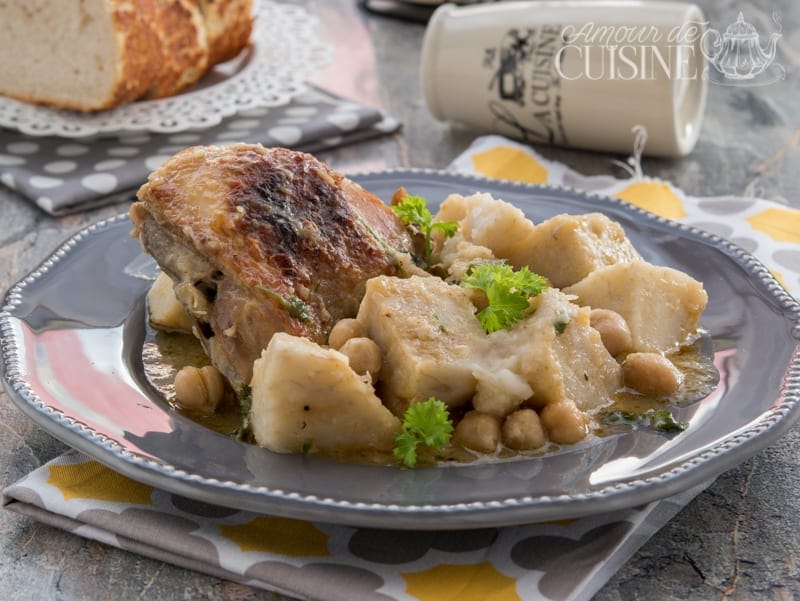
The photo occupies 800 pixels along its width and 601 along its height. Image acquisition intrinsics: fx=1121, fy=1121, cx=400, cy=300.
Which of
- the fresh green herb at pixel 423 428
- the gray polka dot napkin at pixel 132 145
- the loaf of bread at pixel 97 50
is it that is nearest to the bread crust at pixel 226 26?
the loaf of bread at pixel 97 50

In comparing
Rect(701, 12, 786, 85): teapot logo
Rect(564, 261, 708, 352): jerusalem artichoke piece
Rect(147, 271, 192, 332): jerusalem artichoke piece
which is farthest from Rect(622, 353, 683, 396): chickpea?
Rect(701, 12, 786, 85): teapot logo

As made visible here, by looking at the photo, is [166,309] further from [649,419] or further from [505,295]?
[649,419]

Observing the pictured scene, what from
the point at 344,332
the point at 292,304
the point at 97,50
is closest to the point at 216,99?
the point at 97,50

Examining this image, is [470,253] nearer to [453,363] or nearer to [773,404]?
[453,363]

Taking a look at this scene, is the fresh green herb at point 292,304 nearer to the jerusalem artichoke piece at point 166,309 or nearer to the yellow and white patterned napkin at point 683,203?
the jerusalem artichoke piece at point 166,309

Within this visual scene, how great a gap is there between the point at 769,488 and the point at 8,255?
9.96 ft

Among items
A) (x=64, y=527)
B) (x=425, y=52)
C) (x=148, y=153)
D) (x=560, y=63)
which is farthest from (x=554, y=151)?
(x=64, y=527)

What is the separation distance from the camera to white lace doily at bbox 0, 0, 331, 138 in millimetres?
5266

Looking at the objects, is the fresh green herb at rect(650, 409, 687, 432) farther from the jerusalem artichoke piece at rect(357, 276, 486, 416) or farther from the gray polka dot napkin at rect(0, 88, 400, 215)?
the gray polka dot napkin at rect(0, 88, 400, 215)

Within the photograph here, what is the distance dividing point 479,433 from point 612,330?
59 cm

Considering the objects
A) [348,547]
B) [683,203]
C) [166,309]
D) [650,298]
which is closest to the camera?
[348,547]

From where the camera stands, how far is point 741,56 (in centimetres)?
612

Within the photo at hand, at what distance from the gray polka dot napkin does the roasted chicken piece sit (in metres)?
1.82

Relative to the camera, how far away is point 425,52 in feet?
18.0
